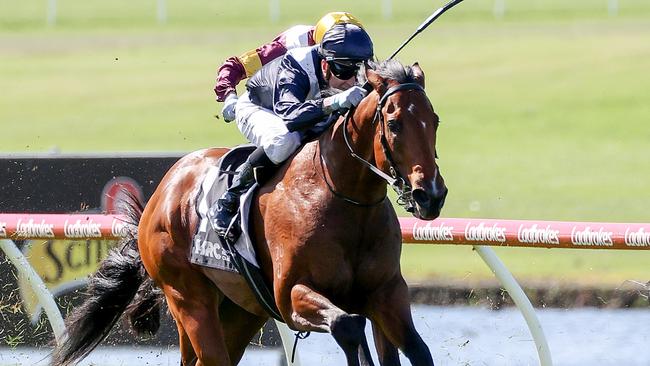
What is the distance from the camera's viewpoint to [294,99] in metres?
4.83

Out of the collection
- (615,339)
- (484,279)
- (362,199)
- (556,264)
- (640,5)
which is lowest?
(640,5)

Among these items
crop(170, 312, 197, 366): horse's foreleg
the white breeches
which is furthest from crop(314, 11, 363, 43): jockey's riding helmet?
crop(170, 312, 197, 366): horse's foreleg

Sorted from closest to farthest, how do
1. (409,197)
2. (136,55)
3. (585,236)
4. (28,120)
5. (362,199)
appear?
(409,197) → (362,199) → (585,236) → (28,120) → (136,55)

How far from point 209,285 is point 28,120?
15.9m

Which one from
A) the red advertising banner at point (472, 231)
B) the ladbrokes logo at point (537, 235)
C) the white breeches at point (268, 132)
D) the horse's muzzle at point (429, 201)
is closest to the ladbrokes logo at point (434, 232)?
the red advertising banner at point (472, 231)

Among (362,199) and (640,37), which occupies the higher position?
(362,199)

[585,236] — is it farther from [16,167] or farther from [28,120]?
[28,120]

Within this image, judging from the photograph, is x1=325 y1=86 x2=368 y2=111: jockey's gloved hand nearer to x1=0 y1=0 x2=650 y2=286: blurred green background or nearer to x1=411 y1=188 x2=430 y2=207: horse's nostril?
x1=411 y1=188 x2=430 y2=207: horse's nostril

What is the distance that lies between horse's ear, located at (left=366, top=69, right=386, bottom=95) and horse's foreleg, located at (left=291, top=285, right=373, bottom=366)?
0.72m

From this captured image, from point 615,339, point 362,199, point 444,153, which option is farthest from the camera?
point 444,153

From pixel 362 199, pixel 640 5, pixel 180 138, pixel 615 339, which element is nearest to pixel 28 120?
pixel 180 138

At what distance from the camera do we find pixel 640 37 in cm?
2488

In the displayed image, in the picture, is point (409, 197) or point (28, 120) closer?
point (409, 197)

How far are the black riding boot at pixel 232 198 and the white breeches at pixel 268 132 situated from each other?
84 mm
